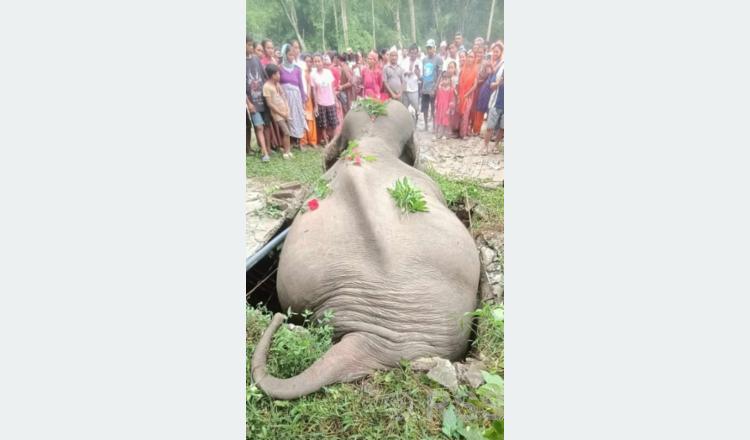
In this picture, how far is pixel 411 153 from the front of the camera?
477 cm

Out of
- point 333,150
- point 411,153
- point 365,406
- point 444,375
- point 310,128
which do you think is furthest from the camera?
point 411,153

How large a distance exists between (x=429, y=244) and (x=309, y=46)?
1566 mm

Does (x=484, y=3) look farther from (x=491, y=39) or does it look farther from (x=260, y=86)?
(x=260, y=86)

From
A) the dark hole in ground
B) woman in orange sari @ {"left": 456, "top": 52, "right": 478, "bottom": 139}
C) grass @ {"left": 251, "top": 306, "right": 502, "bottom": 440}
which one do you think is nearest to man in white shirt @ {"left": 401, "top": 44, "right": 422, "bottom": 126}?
woman in orange sari @ {"left": 456, "top": 52, "right": 478, "bottom": 139}

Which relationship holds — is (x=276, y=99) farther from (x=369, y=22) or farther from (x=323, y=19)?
(x=369, y=22)

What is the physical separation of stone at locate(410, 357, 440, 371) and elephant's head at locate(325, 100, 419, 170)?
2.32 meters

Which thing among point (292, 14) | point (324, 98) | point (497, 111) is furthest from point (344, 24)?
point (497, 111)

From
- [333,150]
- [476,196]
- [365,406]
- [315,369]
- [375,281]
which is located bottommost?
[365,406]

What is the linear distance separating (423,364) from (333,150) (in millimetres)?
2595

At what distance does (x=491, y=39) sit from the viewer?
2.47 metres

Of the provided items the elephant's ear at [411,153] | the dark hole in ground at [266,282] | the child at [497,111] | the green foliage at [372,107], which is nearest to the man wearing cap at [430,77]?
the child at [497,111]

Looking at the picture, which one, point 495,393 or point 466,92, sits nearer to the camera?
point 495,393

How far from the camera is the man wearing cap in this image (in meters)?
2.98

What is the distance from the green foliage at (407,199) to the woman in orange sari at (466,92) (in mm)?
556
